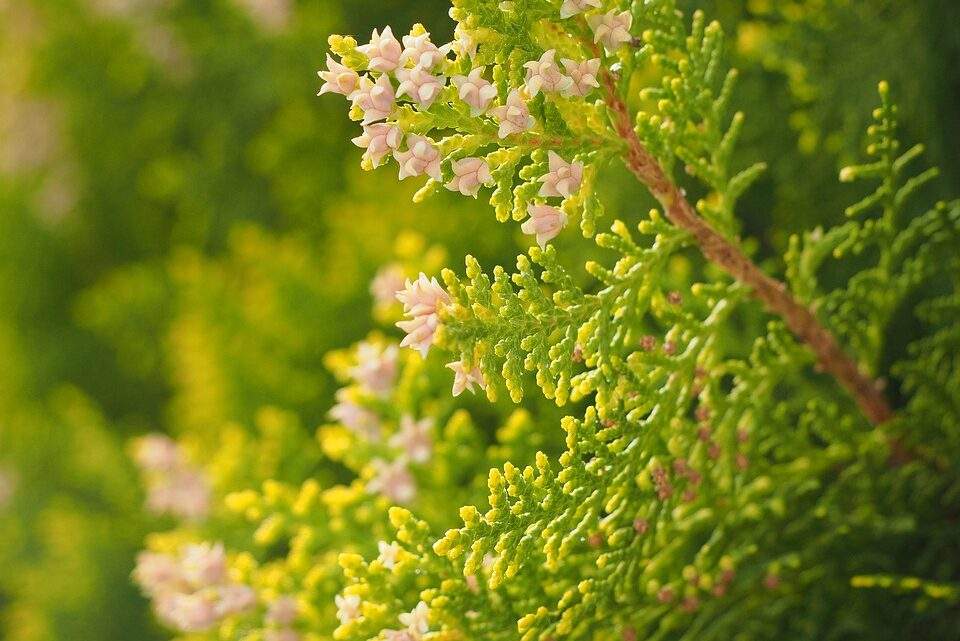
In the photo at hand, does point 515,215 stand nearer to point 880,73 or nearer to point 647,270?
point 647,270

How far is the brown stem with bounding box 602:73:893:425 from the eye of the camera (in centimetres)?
63

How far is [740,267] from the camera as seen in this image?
0.68 metres

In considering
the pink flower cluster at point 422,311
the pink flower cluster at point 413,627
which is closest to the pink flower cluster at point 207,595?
the pink flower cluster at point 413,627

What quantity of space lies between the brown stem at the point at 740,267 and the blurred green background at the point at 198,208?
0.24 metres

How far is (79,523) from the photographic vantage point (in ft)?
5.77

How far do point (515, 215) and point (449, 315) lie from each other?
2.9 inches

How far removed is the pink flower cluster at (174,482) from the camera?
1302 mm

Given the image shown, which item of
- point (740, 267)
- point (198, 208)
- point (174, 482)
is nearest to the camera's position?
point (740, 267)

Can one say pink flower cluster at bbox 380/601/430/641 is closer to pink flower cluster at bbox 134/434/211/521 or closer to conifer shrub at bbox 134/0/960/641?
conifer shrub at bbox 134/0/960/641

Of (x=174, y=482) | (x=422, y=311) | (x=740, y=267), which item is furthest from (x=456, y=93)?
(x=174, y=482)

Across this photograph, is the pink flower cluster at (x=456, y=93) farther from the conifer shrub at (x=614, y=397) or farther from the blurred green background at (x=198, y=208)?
the blurred green background at (x=198, y=208)

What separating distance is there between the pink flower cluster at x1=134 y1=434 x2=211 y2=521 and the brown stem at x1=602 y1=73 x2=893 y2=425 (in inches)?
33.3

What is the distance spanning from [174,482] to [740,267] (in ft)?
3.07

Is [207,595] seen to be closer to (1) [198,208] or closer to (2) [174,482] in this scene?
(2) [174,482]
